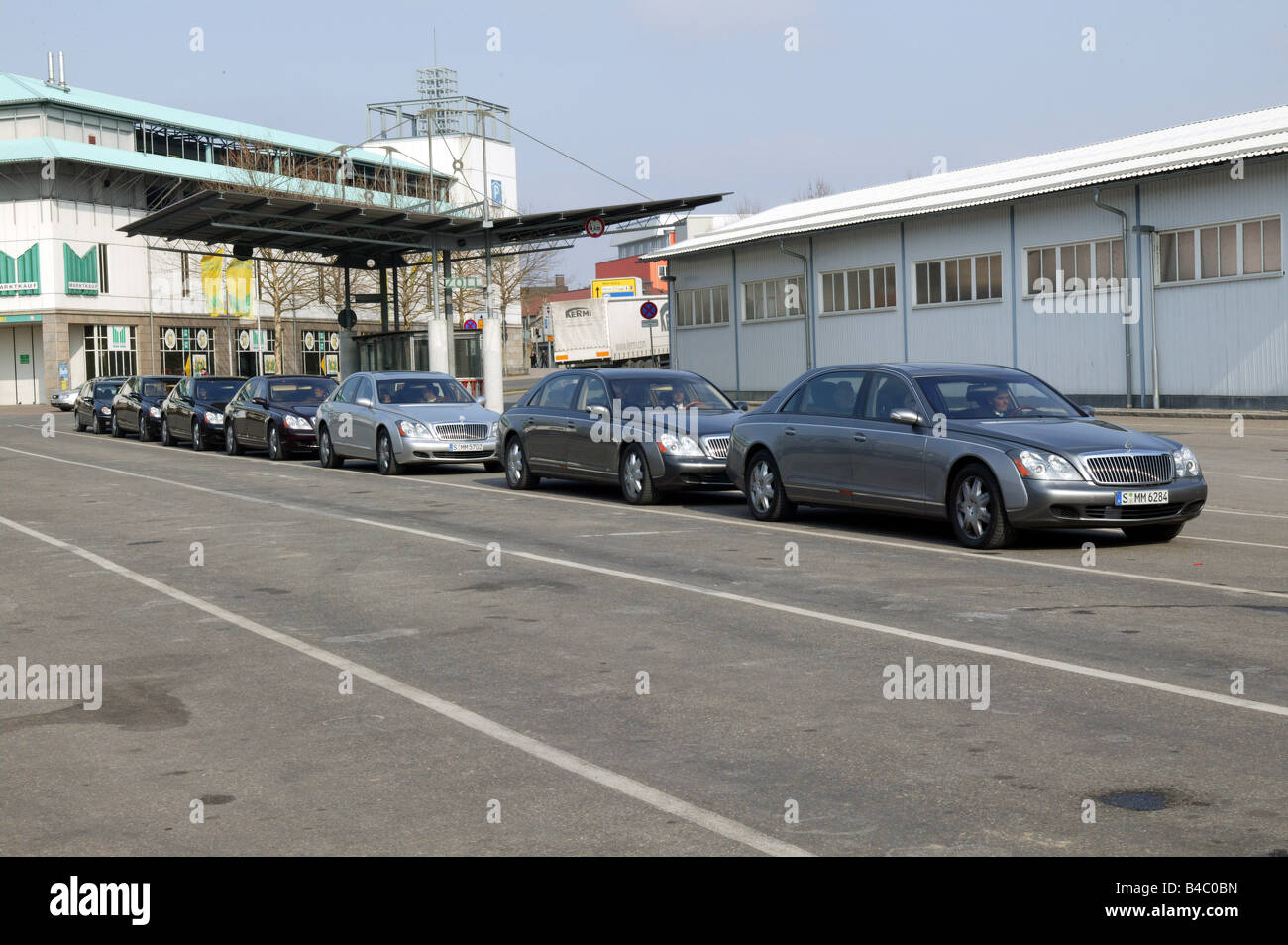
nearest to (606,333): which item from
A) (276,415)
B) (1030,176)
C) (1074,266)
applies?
(1030,176)

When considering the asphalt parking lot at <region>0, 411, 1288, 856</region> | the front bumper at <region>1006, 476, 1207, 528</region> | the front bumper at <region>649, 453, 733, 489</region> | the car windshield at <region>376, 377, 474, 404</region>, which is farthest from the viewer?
the car windshield at <region>376, 377, 474, 404</region>

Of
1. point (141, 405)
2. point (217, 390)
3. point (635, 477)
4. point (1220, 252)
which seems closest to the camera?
point (635, 477)

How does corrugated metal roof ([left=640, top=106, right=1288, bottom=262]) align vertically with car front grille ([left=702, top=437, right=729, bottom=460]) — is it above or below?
above

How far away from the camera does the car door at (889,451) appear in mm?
12789

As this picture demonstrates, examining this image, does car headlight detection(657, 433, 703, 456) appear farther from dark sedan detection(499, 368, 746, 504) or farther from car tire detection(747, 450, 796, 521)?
car tire detection(747, 450, 796, 521)

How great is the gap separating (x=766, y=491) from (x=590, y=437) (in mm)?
3330

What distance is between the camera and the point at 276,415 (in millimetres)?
26750

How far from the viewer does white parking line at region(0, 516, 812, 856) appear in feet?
15.8

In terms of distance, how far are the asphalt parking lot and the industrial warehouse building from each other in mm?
17656

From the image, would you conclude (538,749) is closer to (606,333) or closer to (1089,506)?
(1089,506)

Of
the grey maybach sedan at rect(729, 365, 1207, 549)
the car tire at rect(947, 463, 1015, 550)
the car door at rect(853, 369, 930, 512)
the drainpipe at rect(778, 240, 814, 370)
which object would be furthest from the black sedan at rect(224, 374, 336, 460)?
the drainpipe at rect(778, 240, 814, 370)

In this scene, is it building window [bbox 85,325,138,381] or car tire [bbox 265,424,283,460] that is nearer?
car tire [bbox 265,424,283,460]

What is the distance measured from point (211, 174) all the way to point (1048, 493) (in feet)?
247

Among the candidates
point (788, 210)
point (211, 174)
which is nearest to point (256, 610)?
point (788, 210)
